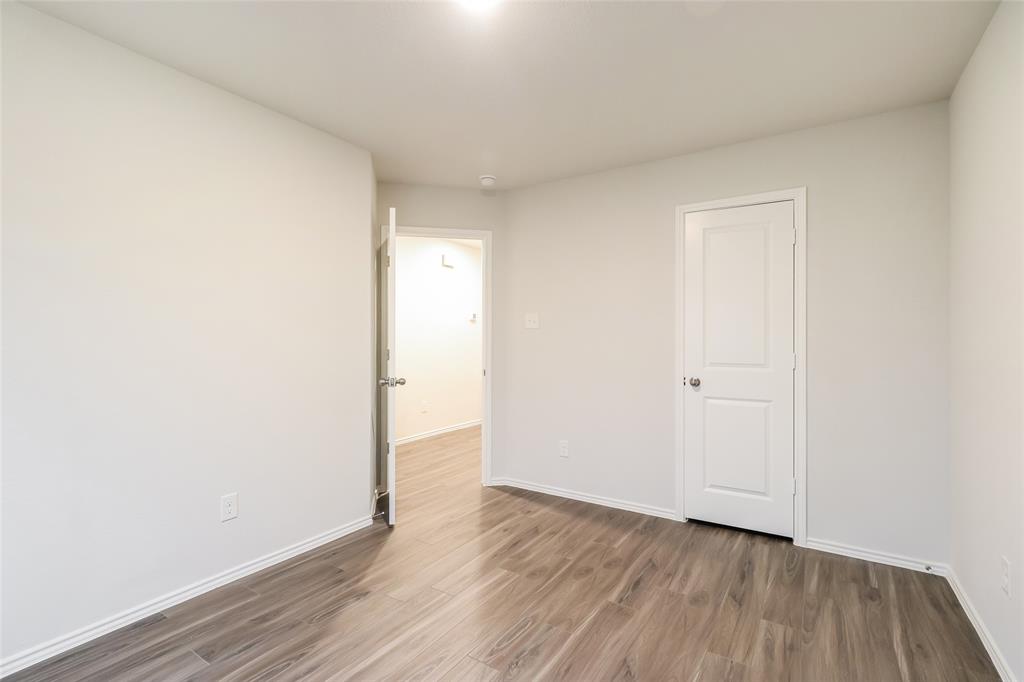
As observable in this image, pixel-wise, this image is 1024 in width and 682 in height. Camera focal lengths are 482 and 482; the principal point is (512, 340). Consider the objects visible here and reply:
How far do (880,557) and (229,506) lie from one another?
3.41 meters

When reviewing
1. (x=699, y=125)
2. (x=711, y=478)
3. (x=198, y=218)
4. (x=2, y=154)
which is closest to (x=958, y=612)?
(x=711, y=478)

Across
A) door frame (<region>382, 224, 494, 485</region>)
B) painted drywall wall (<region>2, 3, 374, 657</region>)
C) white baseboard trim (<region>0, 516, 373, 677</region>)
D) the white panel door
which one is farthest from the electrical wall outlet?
the white panel door

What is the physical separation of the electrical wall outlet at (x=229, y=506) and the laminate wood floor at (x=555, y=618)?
34cm

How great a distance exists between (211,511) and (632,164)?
3.25 meters

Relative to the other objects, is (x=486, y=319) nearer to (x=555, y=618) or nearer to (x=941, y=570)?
(x=555, y=618)

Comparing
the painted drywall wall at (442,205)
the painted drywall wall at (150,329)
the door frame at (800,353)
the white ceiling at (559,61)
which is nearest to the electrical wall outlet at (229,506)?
the painted drywall wall at (150,329)

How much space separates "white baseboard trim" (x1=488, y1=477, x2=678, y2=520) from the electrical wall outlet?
1.96 metres

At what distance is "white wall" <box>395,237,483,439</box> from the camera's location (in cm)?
564

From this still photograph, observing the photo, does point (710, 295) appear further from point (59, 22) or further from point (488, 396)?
point (59, 22)

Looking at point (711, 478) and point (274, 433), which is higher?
point (274, 433)

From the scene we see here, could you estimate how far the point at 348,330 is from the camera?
9.89 feet

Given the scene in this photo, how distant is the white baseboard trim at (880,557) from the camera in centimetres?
246

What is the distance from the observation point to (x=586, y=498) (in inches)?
142

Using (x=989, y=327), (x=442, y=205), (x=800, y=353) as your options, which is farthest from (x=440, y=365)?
(x=989, y=327)
